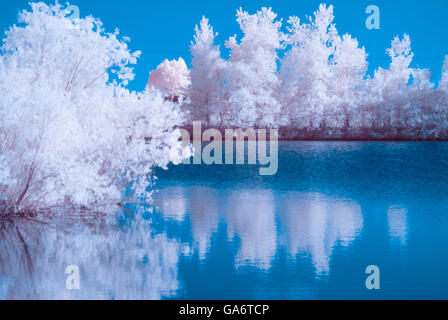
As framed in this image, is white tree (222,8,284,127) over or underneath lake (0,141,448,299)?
over

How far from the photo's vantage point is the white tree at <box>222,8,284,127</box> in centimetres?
4628

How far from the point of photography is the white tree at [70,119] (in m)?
13.5

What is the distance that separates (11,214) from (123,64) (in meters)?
5.92

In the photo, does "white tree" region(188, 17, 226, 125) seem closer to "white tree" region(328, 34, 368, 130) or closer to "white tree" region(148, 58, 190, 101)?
"white tree" region(328, 34, 368, 130)

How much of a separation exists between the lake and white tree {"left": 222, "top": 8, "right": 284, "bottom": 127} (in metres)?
24.8

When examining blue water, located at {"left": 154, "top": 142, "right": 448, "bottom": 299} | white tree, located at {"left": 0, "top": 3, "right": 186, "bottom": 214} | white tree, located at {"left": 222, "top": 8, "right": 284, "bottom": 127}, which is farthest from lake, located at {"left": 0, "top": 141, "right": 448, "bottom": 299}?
white tree, located at {"left": 222, "top": 8, "right": 284, "bottom": 127}

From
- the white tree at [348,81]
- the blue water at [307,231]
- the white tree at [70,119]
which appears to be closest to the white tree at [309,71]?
the white tree at [348,81]

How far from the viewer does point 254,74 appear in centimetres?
4634

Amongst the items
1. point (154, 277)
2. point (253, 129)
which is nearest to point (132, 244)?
point (154, 277)

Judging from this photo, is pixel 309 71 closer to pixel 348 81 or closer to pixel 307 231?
pixel 348 81

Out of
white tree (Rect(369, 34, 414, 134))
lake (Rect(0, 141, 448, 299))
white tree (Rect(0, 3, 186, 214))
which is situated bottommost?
lake (Rect(0, 141, 448, 299))

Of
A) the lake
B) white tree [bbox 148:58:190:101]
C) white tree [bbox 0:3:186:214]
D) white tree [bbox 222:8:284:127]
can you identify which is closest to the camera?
the lake
